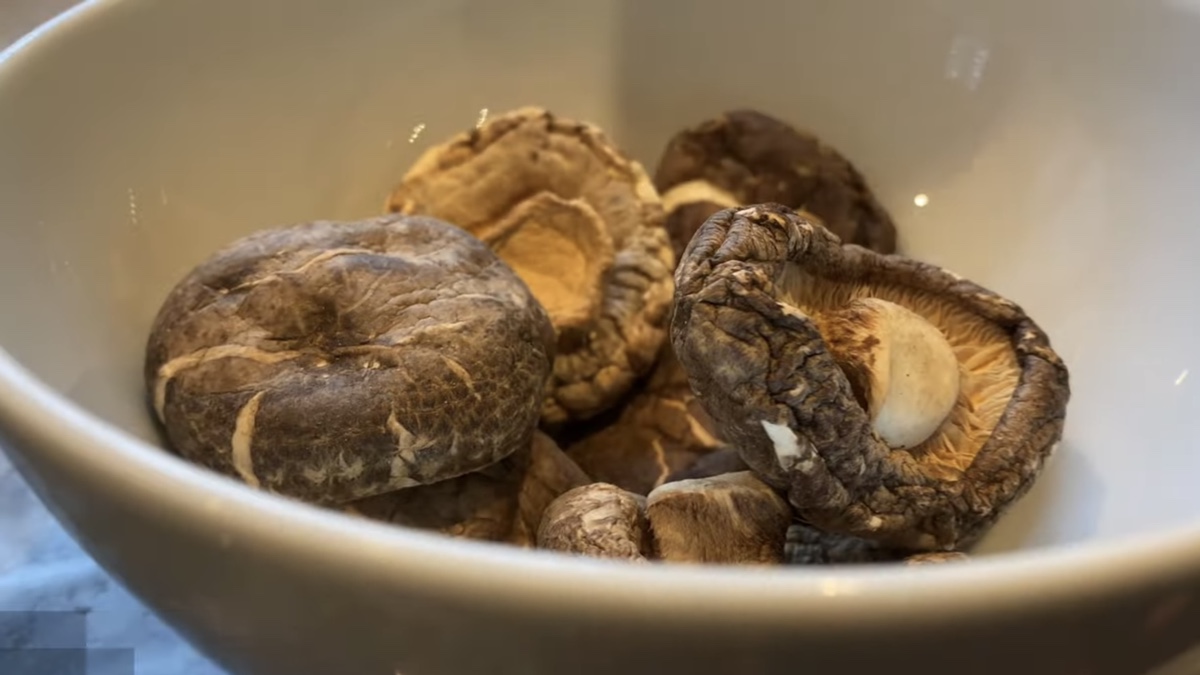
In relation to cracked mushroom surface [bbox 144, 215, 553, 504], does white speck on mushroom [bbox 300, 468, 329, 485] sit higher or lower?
lower

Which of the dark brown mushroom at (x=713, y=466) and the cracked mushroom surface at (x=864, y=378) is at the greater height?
the cracked mushroom surface at (x=864, y=378)

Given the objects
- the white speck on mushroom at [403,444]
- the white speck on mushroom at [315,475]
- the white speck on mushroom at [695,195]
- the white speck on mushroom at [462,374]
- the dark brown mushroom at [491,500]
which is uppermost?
the white speck on mushroom at [695,195]

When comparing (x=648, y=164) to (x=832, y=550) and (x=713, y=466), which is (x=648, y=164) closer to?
(x=713, y=466)

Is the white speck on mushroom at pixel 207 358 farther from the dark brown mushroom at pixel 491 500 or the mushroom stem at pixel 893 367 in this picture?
the mushroom stem at pixel 893 367

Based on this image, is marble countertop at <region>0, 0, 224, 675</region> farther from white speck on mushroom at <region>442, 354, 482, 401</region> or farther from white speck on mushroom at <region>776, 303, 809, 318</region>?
white speck on mushroom at <region>776, 303, 809, 318</region>

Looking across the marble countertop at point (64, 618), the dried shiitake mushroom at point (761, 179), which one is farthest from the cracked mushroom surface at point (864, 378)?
the marble countertop at point (64, 618)

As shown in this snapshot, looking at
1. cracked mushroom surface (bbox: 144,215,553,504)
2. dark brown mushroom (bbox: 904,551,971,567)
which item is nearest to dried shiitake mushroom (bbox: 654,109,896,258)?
cracked mushroom surface (bbox: 144,215,553,504)
